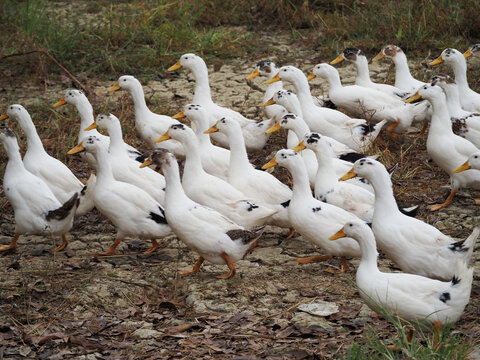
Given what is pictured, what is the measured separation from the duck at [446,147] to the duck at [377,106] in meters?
0.63

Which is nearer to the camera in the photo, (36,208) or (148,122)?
(36,208)

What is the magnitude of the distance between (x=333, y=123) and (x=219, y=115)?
44.8 inches

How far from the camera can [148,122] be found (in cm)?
727

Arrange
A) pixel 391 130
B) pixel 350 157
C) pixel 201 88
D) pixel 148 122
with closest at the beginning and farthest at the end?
pixel 350 157 < pixel 148 122 < pixel 391 130 < pixel 201 88

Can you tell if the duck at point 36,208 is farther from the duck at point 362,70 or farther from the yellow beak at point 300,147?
the duck at point 362,70

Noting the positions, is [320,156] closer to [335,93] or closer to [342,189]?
[342,189]

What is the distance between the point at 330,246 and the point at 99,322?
1712mm

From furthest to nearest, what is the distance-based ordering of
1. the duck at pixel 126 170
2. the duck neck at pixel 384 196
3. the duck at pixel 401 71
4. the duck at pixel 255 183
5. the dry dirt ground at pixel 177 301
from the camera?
the duck at pixel 401 71
the duck at pixel 126 170
the duck at pixel 255 183
the duck neck at pixel 384 196
the dry dirt ground at pixel 177 301

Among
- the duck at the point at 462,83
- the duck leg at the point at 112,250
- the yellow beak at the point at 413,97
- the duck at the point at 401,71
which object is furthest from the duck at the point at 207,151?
the duck at the point at 462,83

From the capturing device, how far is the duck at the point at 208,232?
17.1ft

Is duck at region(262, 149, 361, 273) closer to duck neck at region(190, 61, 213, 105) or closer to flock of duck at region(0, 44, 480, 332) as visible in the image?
flock of duck at region(0, 44, 480, 332)

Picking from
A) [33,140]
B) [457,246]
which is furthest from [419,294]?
[33,140]

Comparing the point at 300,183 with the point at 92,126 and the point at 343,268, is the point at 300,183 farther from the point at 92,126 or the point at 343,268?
the point at 92,126

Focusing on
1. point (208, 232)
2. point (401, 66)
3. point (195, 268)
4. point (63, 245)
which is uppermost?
point (401, 66)
